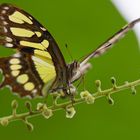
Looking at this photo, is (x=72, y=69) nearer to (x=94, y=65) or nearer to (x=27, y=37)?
(x=27, y=37)

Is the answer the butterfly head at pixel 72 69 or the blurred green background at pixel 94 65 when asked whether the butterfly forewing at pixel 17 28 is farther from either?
the blurred green background at pixel 94 65

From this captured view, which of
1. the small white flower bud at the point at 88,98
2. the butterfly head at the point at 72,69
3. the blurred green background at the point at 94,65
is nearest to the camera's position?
the small white flower bud at the point at 88,98

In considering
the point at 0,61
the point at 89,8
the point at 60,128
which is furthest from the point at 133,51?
the point at 0,61

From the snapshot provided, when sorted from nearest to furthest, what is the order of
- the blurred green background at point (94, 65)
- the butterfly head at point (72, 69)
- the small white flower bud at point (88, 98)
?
the small white flower bud at point (88, 98) < the butterfly head at point (72, 69) < the blurred green background at point (94, 65)

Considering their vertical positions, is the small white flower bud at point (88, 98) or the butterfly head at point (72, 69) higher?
the butterfly head at point (72, 69)

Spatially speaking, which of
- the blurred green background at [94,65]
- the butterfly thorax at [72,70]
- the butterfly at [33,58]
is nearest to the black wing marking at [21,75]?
the butterfly at [33,58]

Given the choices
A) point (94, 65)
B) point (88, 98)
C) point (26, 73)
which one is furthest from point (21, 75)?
point (94, 65)

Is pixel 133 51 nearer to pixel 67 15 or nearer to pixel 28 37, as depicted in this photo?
pixel 67 15

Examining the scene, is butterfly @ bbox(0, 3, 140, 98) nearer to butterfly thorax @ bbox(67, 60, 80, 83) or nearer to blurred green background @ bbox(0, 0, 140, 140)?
butterfly thorax @ bbox(67, 60, 80, 83)
